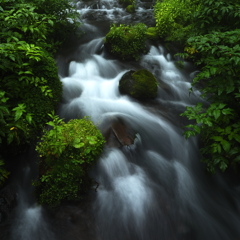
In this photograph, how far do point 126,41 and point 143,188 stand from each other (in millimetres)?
5368

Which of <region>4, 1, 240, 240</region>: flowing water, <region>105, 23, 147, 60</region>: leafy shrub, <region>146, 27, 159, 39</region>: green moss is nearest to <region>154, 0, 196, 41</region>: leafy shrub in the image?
<region>146, 27, 159, 39</region>: green moss

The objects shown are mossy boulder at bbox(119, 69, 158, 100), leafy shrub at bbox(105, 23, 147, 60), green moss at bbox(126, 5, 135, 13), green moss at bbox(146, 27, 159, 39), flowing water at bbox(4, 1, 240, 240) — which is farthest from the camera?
green moss at bbox(126, 5, 135, 13)

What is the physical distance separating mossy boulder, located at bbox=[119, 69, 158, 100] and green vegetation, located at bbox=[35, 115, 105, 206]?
8.54 ft

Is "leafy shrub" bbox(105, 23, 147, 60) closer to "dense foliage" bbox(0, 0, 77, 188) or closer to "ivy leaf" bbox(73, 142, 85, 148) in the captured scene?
"dense foliage" bbox(0, 0, 77, 188)

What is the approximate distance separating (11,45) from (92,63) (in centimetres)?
399

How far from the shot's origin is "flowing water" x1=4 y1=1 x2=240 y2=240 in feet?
11.0

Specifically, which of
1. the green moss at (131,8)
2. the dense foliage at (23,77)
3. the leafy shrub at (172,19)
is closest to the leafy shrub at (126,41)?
the leafy shrub at (172,19)

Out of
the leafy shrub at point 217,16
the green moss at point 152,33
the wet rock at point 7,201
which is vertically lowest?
the wet rock at point 7,201

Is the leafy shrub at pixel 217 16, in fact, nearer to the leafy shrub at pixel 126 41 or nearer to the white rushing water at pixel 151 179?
the white rushing water at pixel 151 179

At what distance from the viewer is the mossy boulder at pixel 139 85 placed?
5922mm

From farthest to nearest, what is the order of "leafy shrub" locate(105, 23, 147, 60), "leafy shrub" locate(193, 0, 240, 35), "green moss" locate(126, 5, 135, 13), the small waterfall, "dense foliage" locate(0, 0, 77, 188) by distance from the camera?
"green moss" locate(126, 5, 135, 13)
"leafy shrub" locate(105, 23, 147, 60)
"leafy shrub" locate(193, 0, 240, 35)
"dense foliage" locate(0, 0, 77, 188)
the small waterfall

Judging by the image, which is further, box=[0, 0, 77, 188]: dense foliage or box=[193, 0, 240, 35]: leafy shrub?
box=[193, 0, 240, 35]: leafy shrub

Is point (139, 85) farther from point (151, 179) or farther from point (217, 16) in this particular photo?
point (151, 179)

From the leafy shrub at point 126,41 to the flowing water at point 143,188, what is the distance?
A: 5.86ft
